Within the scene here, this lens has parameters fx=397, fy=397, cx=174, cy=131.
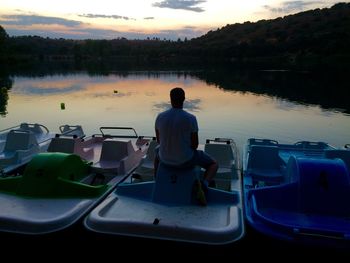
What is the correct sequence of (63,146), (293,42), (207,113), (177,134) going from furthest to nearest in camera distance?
(293,42)
(207,113)
(63,146)
(177,134)

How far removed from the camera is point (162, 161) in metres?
5.89

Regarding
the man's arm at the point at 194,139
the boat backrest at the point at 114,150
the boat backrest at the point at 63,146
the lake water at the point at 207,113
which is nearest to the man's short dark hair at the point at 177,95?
the man's arm at the point at 194,139

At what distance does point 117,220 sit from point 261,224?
6.41 feet

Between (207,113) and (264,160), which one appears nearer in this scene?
(264,160)

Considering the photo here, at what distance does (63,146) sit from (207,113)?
16438 millimetres

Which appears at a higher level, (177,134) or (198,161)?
(177,134)

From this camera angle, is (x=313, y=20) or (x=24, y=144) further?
(x=313, y=20)

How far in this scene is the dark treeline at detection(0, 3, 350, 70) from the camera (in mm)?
82875

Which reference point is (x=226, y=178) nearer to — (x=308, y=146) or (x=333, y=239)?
(x=333, y=239)

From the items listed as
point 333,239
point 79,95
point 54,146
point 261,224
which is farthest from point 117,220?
point 79,95

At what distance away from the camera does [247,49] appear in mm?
105688

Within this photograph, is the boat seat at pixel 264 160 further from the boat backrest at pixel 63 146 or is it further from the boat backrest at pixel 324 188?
the boat backrest at pixel 63 146

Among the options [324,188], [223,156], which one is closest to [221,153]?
[223,156]

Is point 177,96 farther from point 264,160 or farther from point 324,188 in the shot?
point 264,160
